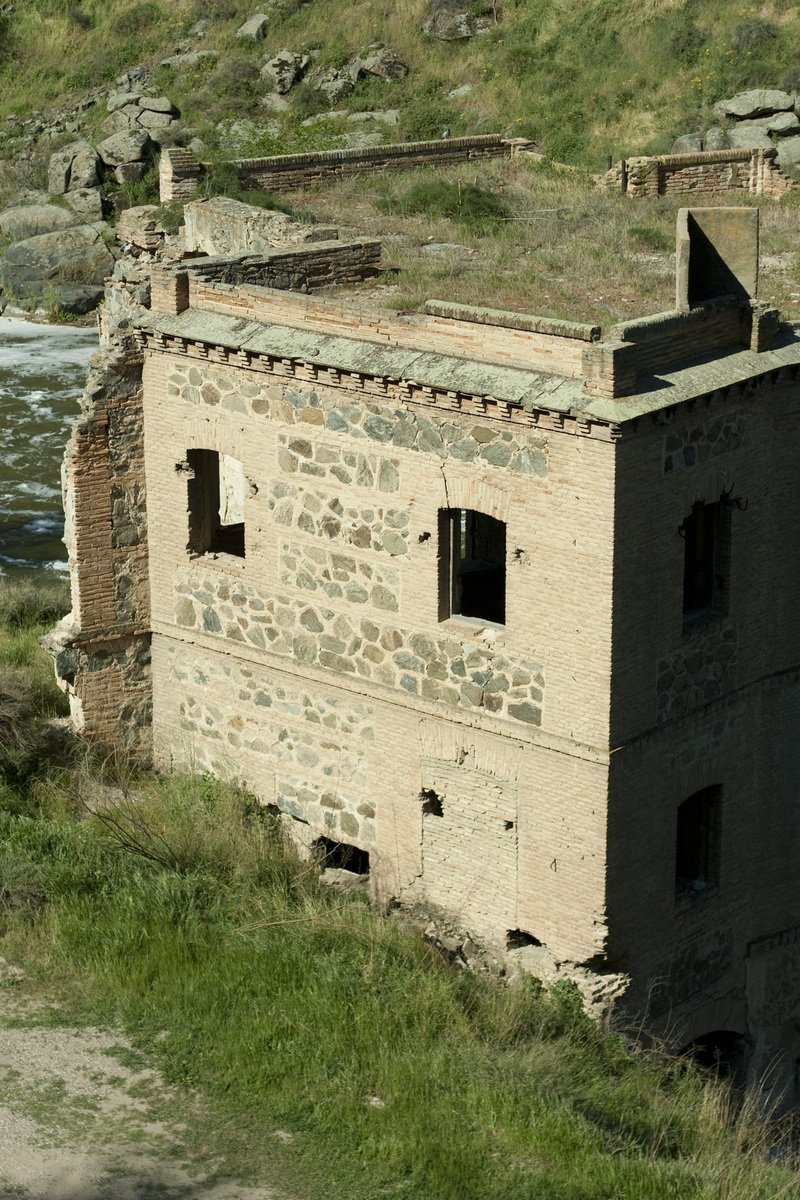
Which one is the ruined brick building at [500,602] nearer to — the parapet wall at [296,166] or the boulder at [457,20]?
the parapet wall at [296,166]

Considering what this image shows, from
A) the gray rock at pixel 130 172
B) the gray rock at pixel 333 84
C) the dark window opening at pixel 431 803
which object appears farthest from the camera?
the gray rock at pixel 130 172

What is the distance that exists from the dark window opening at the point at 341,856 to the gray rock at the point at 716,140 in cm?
2241

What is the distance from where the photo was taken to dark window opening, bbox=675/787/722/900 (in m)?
16.6

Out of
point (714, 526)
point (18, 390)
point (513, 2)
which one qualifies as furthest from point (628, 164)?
point (513, 2)

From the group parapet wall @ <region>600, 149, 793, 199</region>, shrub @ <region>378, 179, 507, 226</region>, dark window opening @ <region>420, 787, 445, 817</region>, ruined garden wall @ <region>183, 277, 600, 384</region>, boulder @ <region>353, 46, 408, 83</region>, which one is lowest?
dark window opening @ <region>420, 787, 445, 817</region>

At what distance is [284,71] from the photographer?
2080 inches

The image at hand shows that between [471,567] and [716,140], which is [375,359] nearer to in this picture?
[471,567]

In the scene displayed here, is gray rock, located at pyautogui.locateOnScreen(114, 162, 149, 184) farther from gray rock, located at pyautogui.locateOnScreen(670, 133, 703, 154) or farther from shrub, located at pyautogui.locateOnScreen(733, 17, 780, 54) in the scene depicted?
gray rock, located at pyautogui.locateOnScreen(670, 133, 703, 154)

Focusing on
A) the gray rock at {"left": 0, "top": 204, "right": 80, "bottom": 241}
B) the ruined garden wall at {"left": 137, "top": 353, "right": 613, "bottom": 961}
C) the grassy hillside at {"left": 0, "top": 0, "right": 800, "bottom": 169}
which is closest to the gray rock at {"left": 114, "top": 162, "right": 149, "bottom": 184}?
the gray rock at {"left": 0, "top": 204, "right": 80, "bottom": 241}

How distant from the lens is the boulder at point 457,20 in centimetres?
5081

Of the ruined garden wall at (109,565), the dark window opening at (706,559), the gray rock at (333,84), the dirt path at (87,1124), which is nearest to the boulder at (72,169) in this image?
the gray rock at (333,84)

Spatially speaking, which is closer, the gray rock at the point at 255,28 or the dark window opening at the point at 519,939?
the dark window opening at the point at 519,939

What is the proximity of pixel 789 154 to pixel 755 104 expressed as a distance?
19.6ft

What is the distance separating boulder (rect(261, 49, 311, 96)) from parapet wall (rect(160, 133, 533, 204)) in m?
24.0
